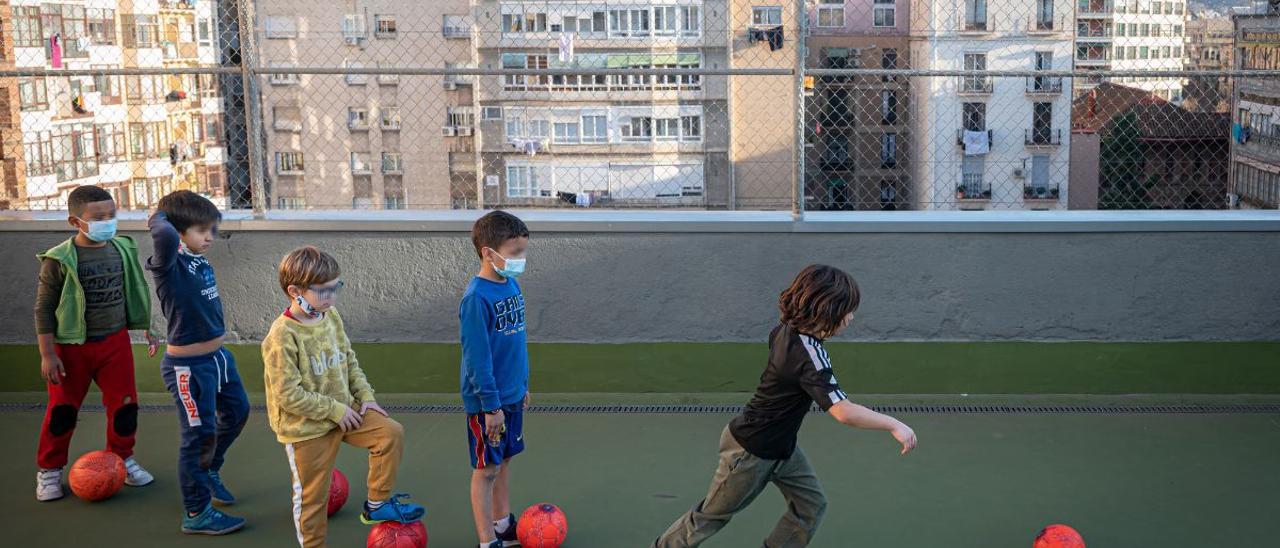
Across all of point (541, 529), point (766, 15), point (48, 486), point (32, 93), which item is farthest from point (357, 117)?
point (541, 529)

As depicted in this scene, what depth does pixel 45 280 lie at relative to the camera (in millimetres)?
5191

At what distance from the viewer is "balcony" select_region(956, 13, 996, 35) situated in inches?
336

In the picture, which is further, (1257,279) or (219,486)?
(1257,279)

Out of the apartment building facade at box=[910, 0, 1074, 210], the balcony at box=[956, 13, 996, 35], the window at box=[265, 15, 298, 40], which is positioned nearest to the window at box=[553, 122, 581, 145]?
the window at box=[265, 15, 298, 40]

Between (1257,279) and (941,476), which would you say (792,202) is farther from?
(1257,279)

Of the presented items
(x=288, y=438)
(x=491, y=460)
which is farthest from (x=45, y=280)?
(x=491, y=460)

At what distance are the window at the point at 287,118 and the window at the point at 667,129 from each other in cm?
254

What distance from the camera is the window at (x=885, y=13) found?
8.80 m

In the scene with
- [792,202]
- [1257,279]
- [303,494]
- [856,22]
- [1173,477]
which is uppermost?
[856,22]

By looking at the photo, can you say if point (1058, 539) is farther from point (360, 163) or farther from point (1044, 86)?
point (360, 163)

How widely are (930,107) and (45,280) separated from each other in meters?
5.55

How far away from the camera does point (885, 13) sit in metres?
8.78

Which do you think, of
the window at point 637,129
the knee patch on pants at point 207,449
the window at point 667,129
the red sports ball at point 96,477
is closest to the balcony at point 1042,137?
the window at point 667,129

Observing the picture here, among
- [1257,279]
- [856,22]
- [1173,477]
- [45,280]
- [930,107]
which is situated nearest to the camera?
[45,280]
